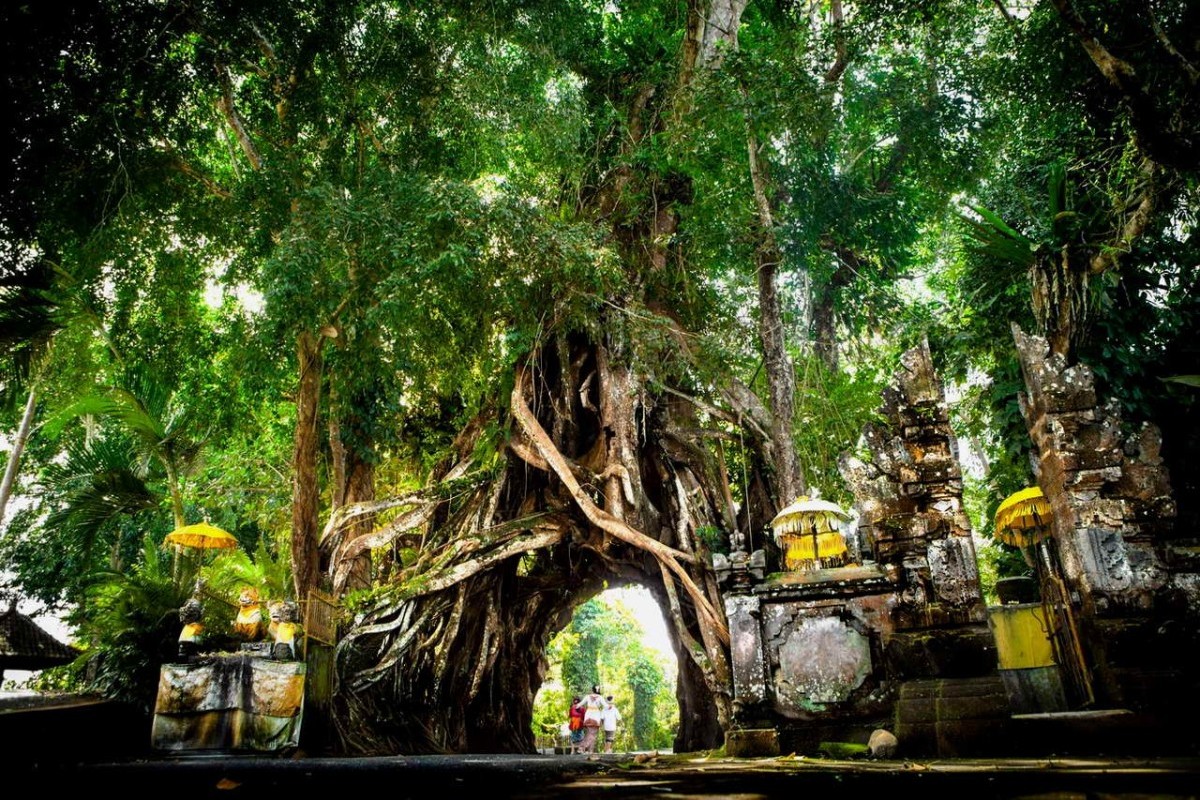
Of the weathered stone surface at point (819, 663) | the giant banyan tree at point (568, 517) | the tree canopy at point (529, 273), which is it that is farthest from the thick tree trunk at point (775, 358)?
the weathered stone surface at point (819, 663)

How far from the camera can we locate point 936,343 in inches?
314

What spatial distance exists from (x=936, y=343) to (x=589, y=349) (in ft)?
12.8

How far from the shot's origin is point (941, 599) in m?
3.87

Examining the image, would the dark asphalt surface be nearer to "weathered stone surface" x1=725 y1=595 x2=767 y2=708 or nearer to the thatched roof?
"weathered stone surface" x1=725 y1=595 x2=767 y2=708

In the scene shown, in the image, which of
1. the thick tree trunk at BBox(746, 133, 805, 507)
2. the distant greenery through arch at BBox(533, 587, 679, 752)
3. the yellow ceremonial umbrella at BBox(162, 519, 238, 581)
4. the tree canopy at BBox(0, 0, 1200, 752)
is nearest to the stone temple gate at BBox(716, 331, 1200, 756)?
the tree canopy at BBox(0, 0, 1200, 752)

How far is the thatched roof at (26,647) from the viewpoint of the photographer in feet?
21.7

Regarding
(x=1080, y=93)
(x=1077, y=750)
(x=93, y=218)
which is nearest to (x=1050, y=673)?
(x=1077, y=750)

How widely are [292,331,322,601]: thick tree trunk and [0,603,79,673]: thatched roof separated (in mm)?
2450

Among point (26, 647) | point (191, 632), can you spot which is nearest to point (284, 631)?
point (191, 632)

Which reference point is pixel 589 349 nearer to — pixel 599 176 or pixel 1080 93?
pixel 599 176

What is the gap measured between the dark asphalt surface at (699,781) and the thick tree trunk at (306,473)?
3.62 metres

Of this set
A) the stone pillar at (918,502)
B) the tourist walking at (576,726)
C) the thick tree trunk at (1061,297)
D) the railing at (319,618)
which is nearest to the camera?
the stone pillar at (918,502)

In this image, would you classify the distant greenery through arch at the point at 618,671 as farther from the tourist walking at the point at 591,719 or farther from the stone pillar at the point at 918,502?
the stone pillar at the point at 918,502

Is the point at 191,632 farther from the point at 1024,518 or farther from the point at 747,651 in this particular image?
the point at 1024,518
